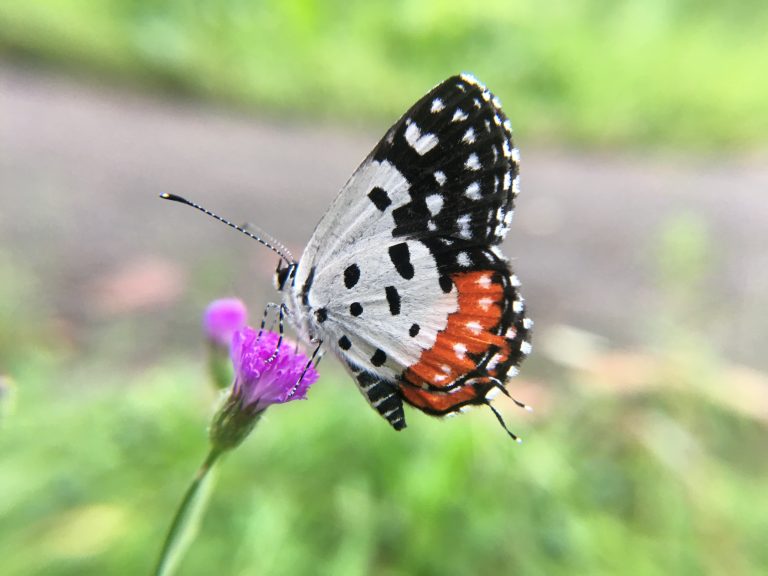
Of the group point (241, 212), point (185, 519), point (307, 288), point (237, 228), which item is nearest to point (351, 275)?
point (307, 288)

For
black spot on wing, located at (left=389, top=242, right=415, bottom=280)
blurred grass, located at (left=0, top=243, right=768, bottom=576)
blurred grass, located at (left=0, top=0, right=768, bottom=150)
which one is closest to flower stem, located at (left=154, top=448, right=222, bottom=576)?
black spot on wing, located at (left=389, top=242, right=415, bottom=280)

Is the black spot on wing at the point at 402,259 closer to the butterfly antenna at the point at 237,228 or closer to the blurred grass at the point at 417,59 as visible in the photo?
the butterfly antenna at the point at 237,228

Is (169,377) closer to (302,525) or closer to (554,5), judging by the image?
(302,525)

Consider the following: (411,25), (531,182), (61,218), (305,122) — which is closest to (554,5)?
(411,25)

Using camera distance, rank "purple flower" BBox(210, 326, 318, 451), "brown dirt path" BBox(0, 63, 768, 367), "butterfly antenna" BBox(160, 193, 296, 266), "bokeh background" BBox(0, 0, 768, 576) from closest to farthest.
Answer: "purple flower" BBox(210, 326, 318, 451), "butterfly antenna" BBox(160, 193, 296, 266), "bokeh background" BBox(0, 0, 768, 576), "brown dirt path" BBox(0, 63, 768, 367)

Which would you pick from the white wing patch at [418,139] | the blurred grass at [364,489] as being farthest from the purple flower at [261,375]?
the blurred grass at [364,489]

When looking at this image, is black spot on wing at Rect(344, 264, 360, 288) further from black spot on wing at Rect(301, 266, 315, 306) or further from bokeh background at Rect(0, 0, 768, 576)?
bokeh background at Rect(0, 0, 768, 576)
